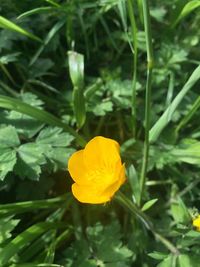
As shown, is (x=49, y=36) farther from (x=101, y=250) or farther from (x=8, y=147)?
(x=101, y=250)

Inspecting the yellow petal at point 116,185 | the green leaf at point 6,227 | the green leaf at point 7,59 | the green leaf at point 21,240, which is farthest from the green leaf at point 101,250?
the green leaf at point 7,59

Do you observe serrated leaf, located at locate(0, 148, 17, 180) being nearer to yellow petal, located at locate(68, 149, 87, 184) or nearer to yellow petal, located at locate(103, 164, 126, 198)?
yellow petal, located at locate(68, 149, 87, 184)

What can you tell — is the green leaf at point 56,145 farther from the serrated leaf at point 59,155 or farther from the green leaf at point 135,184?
the green leaf at point 135,184

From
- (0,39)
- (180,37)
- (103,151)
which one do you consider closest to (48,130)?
(103,151)

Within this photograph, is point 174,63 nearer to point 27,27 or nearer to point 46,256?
point 27,27

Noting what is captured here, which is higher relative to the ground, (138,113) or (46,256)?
(138,113)

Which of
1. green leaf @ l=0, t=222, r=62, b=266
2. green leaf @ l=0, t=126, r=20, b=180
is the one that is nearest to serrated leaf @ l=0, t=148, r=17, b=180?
green leaf @ l=0, t=126, r=20, b=180
